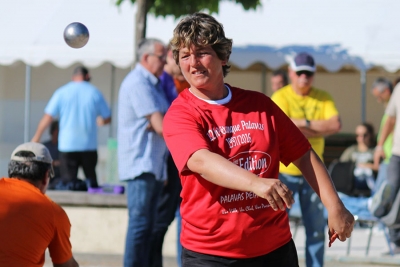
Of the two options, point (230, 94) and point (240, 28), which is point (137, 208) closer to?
point (230, 94)

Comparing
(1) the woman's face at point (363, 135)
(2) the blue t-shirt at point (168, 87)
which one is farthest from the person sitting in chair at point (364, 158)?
(2) the blue t-shirt at point (168, 87)

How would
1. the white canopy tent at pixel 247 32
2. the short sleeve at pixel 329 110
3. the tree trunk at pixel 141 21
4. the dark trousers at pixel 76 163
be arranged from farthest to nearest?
the white canopy tent at pixel 247 32, the dark trousers at pixel 76 163, the tree trunk at pixel 141 21, the short sleeve at pixel 329 110

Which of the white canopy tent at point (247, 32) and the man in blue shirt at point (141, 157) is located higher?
the white canopy tent at point (247, 32)

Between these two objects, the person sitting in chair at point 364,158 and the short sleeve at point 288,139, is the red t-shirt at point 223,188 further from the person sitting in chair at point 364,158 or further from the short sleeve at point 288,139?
the person sitting in chair at point 364,158

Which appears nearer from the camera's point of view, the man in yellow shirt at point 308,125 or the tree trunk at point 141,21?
the man in yellow shirt at point 308,125

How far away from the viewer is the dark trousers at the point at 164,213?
6320 mm

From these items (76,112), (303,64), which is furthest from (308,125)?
(76,112)

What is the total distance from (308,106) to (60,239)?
128 inches

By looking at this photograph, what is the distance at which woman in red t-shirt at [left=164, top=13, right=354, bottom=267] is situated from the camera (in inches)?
124

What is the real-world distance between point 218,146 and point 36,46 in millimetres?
10013

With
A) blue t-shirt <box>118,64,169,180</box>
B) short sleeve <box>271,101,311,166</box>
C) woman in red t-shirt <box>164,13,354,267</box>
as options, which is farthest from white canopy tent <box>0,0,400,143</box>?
woman in red t-shirt <box>164,13,354,267</box>

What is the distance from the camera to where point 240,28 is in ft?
44.8

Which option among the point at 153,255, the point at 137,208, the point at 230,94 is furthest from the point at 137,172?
the point at 230,94

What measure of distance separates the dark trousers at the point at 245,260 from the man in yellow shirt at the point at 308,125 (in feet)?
9.74
